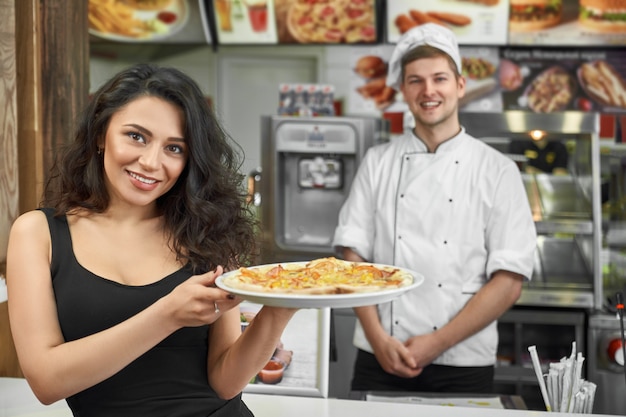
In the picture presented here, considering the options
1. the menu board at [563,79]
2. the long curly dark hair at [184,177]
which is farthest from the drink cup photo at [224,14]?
the long curly dark hair at [184,177]

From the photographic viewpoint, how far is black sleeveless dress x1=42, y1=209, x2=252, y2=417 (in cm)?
151

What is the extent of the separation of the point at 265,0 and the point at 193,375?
3750mm

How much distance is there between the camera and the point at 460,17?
4758mm

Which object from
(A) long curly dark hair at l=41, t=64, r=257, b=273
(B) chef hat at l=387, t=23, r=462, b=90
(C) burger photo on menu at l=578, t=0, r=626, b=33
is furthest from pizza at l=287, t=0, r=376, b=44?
(A) long curly dark hair at l=41, t=64, r=257, b=273

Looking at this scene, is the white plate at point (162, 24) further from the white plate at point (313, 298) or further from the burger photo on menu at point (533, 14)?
the white plate at point (313, 298)

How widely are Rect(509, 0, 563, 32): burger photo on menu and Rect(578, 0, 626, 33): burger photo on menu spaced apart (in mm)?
142

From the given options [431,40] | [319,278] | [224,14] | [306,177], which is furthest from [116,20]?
[319,278]

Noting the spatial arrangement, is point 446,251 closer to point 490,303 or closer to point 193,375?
point 490,303

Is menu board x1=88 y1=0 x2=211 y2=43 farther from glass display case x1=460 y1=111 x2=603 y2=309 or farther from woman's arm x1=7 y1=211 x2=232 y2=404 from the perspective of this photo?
woman's arm x1=7 y1=211 x2=232 y2=404

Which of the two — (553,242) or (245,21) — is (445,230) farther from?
(245,21)

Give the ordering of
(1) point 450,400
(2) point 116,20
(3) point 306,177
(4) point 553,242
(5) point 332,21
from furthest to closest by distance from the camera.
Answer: (2) point 116,20 → (5) point 332,21 → (3) point 306,177 → (4) point 553,242 → (1) point 450,400

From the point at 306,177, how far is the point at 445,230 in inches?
61.2

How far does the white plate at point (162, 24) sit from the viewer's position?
16.6 ft

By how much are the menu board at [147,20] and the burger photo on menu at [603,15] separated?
2379mm
